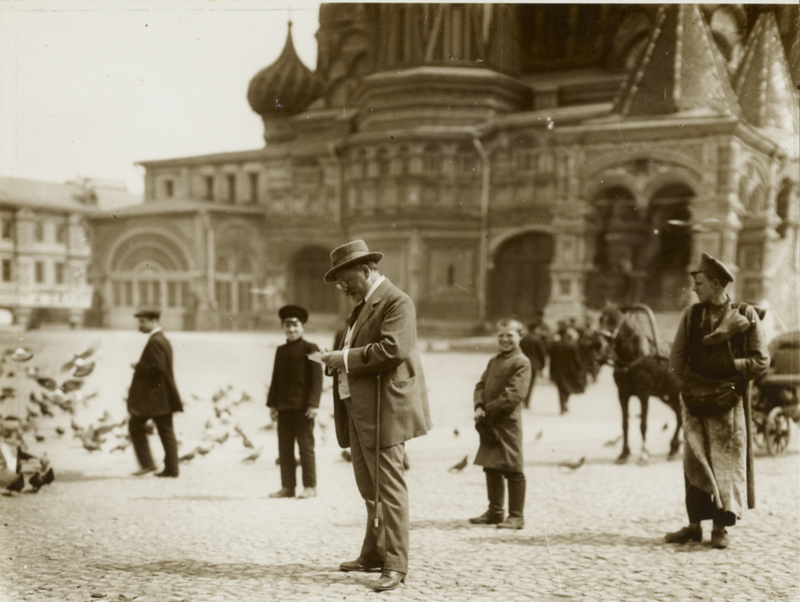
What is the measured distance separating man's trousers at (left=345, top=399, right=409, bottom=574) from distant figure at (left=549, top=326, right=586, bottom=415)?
5686mm

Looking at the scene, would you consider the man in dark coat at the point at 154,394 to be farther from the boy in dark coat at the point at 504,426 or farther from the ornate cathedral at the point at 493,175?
the boy in dark coat at the point at 504,426

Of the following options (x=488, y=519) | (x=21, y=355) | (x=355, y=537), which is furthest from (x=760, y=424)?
(x=21, y=355)

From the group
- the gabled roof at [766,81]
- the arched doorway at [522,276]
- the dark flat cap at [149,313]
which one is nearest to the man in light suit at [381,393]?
the dark flat cap at [149,313]

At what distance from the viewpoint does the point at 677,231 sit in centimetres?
1052

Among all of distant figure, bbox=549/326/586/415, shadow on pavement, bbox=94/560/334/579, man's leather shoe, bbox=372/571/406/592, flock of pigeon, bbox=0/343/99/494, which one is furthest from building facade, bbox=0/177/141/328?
distant figure, bbox=549/326/586/415

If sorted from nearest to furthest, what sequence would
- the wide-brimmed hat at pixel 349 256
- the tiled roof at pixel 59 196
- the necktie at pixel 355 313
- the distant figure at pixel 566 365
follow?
the wide-brimmed hat at pixel 349 256 < the necktie at pixel 355 313 < the tiled roof at pixel 59 196 < the distant figure at pixel 566 365

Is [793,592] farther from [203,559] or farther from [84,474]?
[84,474]

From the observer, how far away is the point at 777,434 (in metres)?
7.40

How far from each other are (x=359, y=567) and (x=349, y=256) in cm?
171

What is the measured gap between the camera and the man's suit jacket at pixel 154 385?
624 centimetres

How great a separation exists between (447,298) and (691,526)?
22.0ft

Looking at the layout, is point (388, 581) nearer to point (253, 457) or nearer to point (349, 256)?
point (349, 256)

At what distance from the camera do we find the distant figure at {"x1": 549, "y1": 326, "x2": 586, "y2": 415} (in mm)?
9422

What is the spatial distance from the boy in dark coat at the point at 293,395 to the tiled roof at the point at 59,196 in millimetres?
2927
